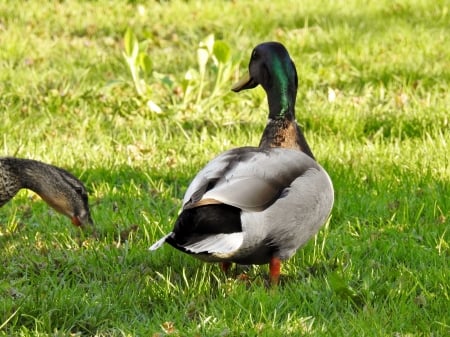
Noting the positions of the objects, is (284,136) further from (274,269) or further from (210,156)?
(210,156)

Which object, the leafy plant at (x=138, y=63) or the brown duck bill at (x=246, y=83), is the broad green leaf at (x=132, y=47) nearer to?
the leafy plant at (x=138, y=63)

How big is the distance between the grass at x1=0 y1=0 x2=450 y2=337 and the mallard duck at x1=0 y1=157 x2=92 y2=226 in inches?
4.6

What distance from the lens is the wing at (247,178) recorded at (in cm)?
383

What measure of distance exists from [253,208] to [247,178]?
0.44 ft

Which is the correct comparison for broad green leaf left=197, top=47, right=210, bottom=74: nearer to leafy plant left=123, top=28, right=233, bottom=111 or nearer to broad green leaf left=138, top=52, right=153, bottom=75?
leafy plant left=123, top=28, right=233, bottom=111

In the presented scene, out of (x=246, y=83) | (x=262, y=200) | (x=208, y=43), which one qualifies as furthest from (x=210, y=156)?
(x=262, y=200)

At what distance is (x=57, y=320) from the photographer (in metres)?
3.79

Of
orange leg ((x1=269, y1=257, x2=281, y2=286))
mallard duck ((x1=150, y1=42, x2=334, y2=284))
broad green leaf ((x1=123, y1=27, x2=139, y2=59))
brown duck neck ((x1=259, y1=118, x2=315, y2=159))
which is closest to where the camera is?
mallard duck ((x1=150, y1=42, x2=334, y2=284))

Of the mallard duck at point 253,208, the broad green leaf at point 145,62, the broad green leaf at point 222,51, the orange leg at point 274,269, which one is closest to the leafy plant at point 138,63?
the broad green leaf at point 145,62

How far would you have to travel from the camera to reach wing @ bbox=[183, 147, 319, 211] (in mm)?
3832

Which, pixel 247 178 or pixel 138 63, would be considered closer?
pixel 247 178

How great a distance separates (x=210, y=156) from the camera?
6078mm

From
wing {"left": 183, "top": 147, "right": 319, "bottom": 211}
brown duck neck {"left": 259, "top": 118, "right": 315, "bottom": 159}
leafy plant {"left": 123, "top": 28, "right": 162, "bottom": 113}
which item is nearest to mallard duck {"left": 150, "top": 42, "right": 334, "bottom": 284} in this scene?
wing {"left": 183, "top": 147, "right": 319, "bottom": 211}

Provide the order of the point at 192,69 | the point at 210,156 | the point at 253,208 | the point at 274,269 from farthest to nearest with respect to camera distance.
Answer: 1. the point at 192,69
2. the point at 210,156
3. the point at 274,269
4. the point at 253,208
